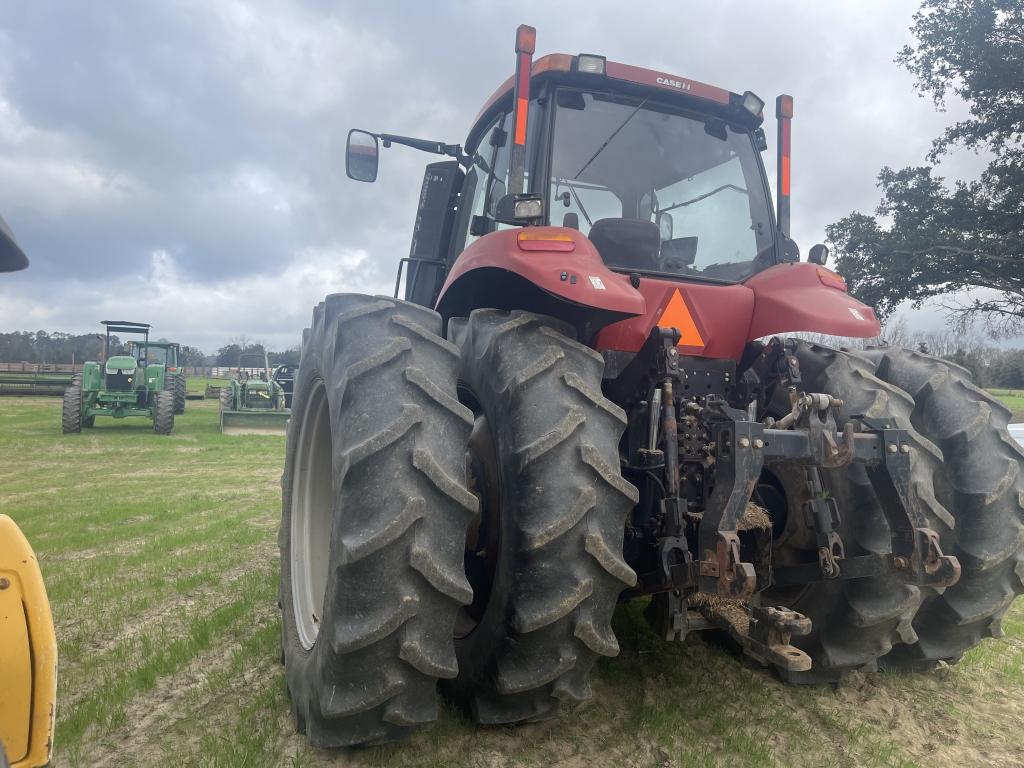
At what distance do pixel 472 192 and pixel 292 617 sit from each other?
2.52m

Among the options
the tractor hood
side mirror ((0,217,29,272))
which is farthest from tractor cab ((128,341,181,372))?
side mirror ((0,217,29,272))

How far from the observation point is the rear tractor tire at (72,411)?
1588 cm

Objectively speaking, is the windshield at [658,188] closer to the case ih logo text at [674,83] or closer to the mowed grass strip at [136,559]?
the case ih logo text at [674,83]

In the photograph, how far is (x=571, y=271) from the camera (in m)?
2.35

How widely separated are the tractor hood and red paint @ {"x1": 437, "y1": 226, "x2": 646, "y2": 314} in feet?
58.3

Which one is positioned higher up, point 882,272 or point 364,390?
point 882,272

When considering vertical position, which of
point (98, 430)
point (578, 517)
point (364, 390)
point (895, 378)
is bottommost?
point (98, 430)

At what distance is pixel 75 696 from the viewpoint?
9.43ft

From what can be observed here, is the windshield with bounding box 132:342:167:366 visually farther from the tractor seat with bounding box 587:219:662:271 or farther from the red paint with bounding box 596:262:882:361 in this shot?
the red paint with bounding box 596:262:882:361

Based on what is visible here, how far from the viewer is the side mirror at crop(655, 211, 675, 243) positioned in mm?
3320

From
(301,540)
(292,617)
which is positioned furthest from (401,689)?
(301,540)

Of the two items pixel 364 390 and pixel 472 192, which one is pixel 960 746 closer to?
pixel 364 390

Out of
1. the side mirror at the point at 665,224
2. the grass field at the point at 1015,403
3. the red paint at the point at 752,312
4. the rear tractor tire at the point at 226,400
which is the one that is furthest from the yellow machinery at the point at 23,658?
the rear tractor tire at the point at 226,400

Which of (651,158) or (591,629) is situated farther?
(651,158)
